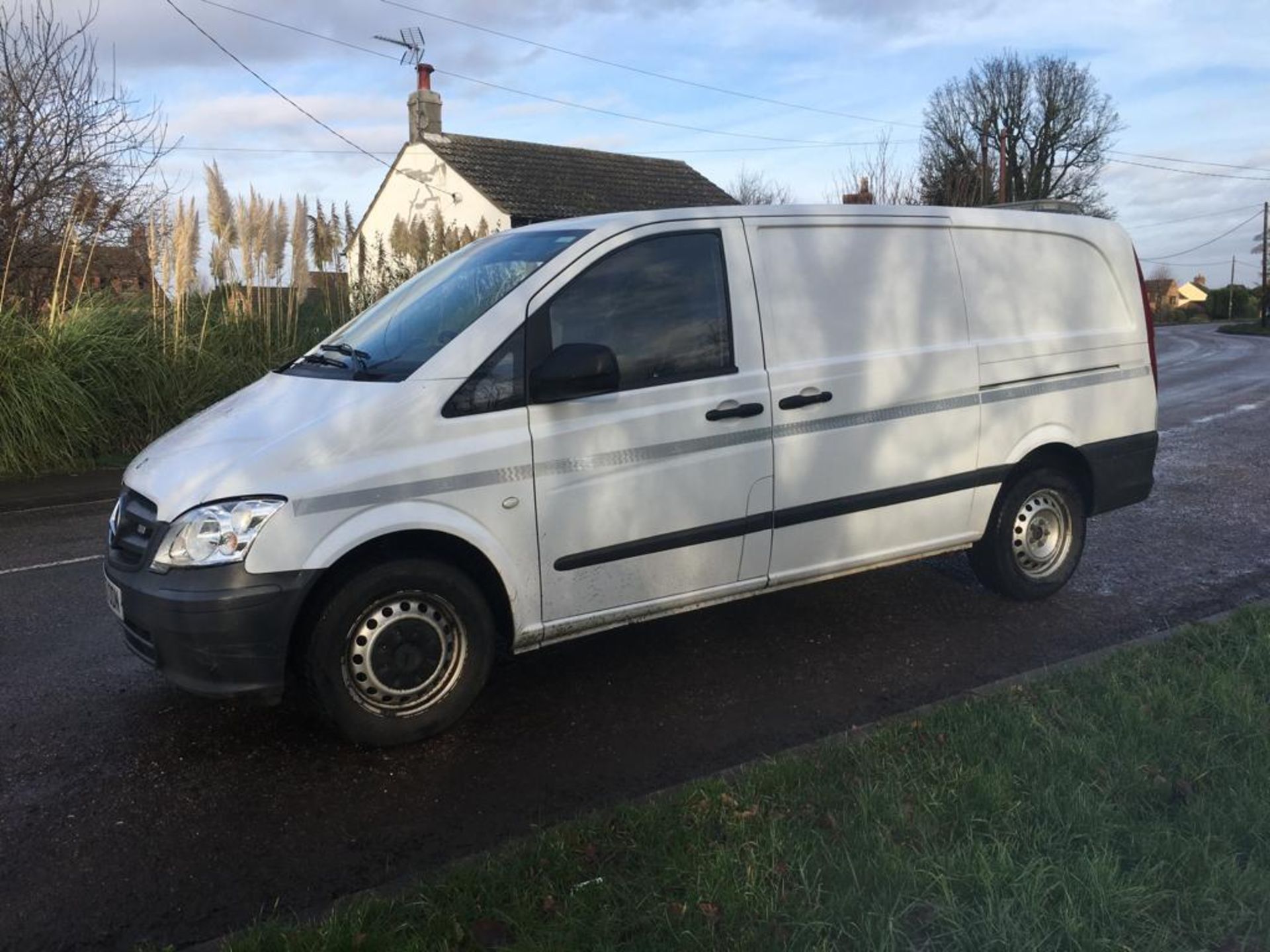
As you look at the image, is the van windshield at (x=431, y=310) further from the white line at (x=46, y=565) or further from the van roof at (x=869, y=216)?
the white line at (x=46, y=565)

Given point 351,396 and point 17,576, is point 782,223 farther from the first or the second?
point 17,576

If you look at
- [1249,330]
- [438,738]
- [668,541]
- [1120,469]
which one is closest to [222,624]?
[438,738]

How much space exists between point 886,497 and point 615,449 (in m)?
1.46

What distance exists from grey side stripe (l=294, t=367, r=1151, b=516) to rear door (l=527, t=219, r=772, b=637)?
1cm

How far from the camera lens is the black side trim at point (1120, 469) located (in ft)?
17.6

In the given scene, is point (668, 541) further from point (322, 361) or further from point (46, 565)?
point (46, 565)

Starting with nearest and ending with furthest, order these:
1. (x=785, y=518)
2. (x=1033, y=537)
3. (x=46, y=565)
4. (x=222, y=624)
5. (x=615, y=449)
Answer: (x=222, y=624)
(x=615, y=449)
(x=785, y=518)
(x=1033, y=537)
(x=46, y=565)

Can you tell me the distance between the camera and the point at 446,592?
3707 millimetres

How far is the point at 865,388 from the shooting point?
4535 millimetres

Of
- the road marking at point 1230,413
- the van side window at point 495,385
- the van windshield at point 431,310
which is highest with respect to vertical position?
the van windshield at point 431,310

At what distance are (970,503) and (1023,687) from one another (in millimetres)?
1348

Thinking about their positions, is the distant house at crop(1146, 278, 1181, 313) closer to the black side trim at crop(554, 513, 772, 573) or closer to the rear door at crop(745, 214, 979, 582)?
the rear door at crop(745, 214, 979, 582)

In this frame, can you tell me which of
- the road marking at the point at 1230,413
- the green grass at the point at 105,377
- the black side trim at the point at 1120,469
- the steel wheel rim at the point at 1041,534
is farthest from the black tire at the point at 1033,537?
the green grass at the point at 105,377

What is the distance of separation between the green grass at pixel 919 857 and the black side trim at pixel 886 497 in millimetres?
1159
